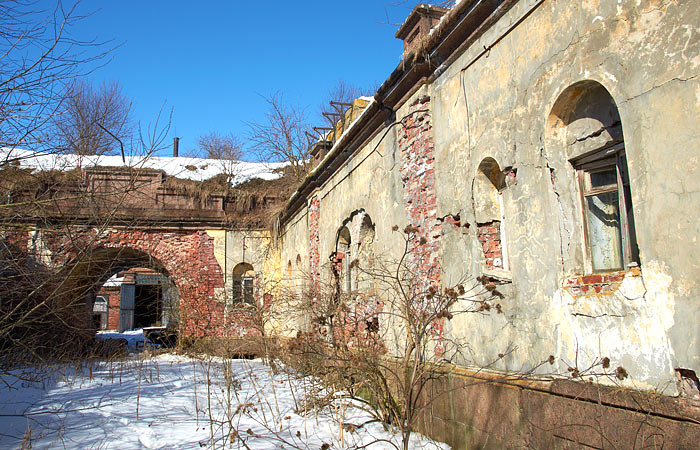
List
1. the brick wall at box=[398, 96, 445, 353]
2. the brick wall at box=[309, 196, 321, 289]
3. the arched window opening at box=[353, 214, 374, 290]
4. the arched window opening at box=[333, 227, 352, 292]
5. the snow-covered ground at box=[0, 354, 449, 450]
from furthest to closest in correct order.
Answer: the brick wall at box=[309, 196, 321, 289] → the arched window opening at box=[333, 227, 352, 292] → the arched window opening at box=[353, 214, 374, 290] → the brick wall at box=[398, 96, 445, 353] → the snow-covered ground at box=[0, 354, 449, 450]

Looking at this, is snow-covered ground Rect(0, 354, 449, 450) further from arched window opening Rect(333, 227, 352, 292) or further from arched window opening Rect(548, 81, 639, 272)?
arched window opening Rect(333, 227, 352, 292)

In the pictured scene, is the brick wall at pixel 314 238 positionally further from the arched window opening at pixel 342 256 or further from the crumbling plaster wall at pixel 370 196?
the arched window opening at pixel 342 256

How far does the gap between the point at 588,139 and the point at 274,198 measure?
15559mm

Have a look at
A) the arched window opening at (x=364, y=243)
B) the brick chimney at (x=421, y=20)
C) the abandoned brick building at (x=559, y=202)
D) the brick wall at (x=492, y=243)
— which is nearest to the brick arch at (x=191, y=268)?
the arched window opening at (x=364, y=243)

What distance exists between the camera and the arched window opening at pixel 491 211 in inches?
219

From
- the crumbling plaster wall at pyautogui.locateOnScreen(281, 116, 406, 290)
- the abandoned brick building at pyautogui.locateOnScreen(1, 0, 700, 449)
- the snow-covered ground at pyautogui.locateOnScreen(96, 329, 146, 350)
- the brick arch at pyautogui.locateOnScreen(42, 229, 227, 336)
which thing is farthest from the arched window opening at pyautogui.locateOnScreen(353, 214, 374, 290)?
the snow-covered ground at pyautogui.locateOnScreen(96, 329, 146, 350)

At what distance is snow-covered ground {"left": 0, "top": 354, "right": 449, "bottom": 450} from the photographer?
592 centimetres

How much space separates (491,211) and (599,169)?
1.41 metres

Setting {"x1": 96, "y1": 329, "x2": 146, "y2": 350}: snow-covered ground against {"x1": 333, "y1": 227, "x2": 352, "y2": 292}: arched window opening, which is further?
{"x1": 96, "y1": 329, "x2": 146, "y2": 350}: snow-covered ground

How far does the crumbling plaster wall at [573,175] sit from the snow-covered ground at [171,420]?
6.12 ft

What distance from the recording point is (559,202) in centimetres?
453

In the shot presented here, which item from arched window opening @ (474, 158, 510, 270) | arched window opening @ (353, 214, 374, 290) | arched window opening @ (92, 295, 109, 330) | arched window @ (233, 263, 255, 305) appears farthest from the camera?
arched window opening @ (92, 295, 109, 330)

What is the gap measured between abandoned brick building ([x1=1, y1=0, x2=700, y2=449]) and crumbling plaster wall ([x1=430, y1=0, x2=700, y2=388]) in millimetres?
13

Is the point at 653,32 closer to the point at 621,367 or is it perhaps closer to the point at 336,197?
the point at 621,367
